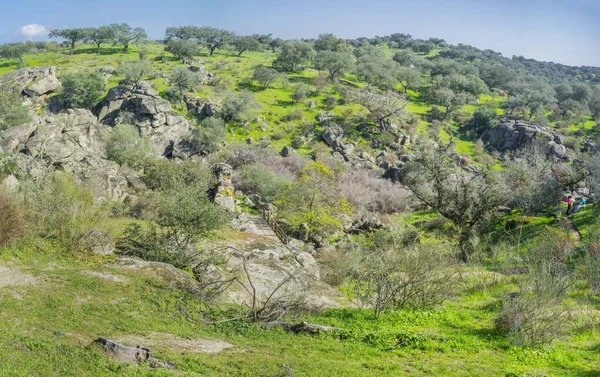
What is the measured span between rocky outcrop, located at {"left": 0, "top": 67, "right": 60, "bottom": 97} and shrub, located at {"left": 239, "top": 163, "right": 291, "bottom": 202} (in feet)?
147

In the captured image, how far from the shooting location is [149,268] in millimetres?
16562

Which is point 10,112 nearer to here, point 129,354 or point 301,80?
Result: point 301,80

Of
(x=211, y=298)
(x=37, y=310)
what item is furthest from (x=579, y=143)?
(x=37, y=310)

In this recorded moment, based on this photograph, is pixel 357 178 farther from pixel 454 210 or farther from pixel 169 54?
pixel 169 54

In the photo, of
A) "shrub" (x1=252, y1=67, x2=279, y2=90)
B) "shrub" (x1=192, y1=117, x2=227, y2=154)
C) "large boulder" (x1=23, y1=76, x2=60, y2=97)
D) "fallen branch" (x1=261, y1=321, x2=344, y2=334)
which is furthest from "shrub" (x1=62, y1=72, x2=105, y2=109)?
"fallen branch" (x1=261, y1=321, x2=344, y2=334)

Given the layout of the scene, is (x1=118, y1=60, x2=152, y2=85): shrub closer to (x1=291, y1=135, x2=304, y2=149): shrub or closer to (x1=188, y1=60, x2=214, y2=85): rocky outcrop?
(x1=188, y1=60, x2=214, y2=85): rocky outcrop

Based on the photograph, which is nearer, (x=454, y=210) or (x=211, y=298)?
(x=211, y=298)

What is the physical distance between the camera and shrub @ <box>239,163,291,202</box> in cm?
3912

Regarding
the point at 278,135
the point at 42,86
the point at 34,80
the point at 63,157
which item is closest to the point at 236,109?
the point at 278,135

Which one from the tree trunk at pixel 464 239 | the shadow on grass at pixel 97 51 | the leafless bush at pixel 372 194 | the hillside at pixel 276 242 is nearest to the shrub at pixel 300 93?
the hillside at pixel 276 242

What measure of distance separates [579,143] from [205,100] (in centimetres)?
6250

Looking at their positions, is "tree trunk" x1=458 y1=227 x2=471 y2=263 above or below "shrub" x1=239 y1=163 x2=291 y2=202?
below

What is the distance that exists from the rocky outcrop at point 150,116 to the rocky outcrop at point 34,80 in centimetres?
1053

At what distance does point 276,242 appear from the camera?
26.2 m
